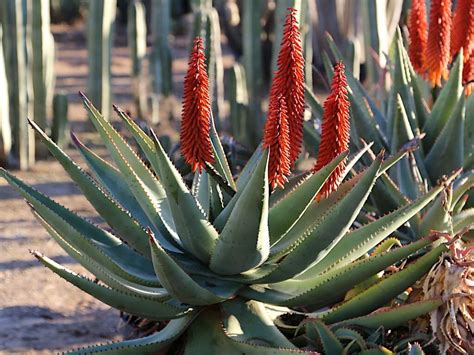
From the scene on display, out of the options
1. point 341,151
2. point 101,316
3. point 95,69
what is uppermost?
point 341,151

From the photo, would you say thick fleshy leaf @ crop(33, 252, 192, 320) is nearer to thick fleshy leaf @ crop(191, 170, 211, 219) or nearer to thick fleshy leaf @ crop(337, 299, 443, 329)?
thick fleshy leaf @ crop(191, 170, 211, 219)

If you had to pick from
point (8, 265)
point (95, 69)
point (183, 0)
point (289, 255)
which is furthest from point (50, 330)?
point (183, 0)

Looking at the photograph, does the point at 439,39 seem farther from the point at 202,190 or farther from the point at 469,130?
the point at 202,190

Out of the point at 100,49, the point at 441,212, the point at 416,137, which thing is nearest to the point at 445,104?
the point at 416,137

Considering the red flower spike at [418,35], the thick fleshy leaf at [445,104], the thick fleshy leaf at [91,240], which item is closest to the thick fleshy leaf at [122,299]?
the thick fleshy leaf at [91,240]

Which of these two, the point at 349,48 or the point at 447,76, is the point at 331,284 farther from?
the point at 349,48

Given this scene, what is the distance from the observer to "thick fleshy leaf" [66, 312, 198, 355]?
260 cm

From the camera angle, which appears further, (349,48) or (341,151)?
(349,48)

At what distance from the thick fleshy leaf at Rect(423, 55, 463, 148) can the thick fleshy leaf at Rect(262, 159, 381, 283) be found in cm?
128

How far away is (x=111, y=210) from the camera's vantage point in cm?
281

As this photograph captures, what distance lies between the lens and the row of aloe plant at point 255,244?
8.30 feet

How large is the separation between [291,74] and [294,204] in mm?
386

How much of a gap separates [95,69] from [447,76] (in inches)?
148

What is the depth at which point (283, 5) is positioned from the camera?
5949 millimetres
